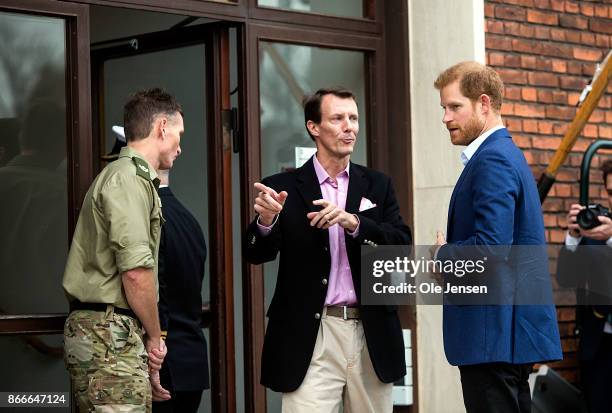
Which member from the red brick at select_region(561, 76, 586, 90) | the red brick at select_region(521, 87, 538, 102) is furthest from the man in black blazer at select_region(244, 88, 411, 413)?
the red brick at select_region(561, 76, 586, 90)

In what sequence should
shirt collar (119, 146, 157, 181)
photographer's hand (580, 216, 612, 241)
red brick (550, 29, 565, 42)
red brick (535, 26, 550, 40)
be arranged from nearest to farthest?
shirt collar (119, 146, 157, 181), photographer's hand (580, 216, 612, 241), red brick (535, 26, 550, 40), red brick (550, 29, 565, 42)

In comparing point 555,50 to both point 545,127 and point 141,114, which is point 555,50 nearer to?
point 545,127

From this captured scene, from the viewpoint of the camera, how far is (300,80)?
665cm

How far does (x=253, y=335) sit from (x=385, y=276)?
1.53 m

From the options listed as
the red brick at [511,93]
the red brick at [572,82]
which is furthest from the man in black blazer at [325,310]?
the red brick at [572,82]

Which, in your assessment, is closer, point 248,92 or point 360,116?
point 248,92

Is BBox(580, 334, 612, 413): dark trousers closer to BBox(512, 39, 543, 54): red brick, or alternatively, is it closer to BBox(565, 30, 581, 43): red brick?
BBox(512, 39, 543, 54): red brick

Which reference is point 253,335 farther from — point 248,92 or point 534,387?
point 534,387

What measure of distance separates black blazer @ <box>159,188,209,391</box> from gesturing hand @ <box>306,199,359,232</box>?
83cm

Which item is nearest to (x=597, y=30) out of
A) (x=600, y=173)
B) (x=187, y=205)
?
(x=600, y=173)

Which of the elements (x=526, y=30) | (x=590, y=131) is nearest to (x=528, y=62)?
(x=526, y=30)

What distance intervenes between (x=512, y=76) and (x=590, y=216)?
1.09 metres

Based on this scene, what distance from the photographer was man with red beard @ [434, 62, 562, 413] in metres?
4.22

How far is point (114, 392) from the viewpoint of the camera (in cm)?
437
